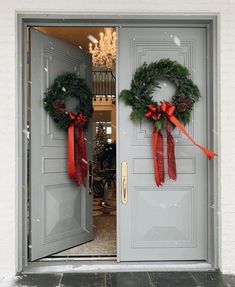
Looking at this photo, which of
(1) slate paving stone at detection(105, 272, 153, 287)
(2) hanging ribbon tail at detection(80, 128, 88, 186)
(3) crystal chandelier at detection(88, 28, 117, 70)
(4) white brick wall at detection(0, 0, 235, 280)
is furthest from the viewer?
(3) crystal chandelier at detection(88, 28, 117, 70)

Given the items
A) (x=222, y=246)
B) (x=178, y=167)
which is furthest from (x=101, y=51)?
(x=222, y=246)

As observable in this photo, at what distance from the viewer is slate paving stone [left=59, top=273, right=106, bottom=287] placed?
3.56m

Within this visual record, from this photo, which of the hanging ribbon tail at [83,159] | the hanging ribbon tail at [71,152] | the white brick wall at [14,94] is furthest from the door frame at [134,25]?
the hanging ribbon tail at [83,159]

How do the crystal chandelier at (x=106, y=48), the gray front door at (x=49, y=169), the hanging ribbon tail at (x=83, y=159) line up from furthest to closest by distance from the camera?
the crystal chandelier at (x=106, y=48) < the hanging ribbon tail at (x=83, y=159) < the gray front door at (x=49, y=169)

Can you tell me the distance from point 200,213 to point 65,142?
173 centimetres

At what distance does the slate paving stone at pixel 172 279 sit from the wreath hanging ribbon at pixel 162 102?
893 millimetres

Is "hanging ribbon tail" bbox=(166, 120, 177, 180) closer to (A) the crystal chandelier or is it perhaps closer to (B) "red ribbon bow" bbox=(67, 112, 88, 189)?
(B) "red ribbon bow" bbox=(67, 112, 88, 189)

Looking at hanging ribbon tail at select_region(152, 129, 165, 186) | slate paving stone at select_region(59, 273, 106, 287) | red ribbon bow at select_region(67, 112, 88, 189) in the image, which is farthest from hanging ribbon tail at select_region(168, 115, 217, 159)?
slate paving stone at select_region(59, 273, 106, 287)

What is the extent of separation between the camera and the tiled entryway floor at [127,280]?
356cm

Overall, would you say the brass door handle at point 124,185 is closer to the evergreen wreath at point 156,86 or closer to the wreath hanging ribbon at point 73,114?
the evergreen wreath at point 156,86

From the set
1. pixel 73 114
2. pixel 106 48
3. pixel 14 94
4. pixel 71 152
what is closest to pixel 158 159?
pixel 71 152

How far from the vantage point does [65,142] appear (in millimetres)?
4551

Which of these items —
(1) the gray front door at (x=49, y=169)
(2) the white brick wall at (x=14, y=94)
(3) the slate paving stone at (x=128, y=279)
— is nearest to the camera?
(3) the slate paving stone at (x=128, y=279)
